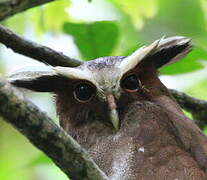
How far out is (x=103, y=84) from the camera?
412 cm

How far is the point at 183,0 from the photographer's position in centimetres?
830

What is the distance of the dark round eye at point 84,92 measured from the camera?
4.18 meters

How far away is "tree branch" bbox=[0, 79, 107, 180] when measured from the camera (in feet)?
8.25

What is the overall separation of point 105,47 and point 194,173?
1.56 metres

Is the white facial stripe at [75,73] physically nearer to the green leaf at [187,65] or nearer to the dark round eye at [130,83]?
the dark round eye at [130,83]

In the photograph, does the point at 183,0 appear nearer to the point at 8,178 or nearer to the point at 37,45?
the point at 8,178

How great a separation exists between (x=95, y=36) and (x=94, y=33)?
3 cm

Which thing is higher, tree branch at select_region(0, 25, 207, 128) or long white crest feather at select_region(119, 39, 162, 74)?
long white crest feather at select_region(119, 39, 162, 74)

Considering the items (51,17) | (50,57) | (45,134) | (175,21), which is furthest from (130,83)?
(175,21)

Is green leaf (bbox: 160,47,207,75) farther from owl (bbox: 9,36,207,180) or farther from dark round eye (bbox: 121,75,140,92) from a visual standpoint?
dark round eye (bbox: 121,75,140,92)

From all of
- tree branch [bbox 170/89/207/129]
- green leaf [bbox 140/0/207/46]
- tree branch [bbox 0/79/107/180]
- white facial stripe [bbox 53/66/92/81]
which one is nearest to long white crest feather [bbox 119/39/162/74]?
white facial stripe [bbox 53/66/92/81]

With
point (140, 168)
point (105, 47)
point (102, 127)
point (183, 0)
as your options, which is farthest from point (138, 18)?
point (183, 0)

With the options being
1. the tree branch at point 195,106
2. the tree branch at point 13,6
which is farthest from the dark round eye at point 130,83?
the tree branch at point 195,106

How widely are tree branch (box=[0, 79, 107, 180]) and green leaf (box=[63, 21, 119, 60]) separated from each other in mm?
2070
